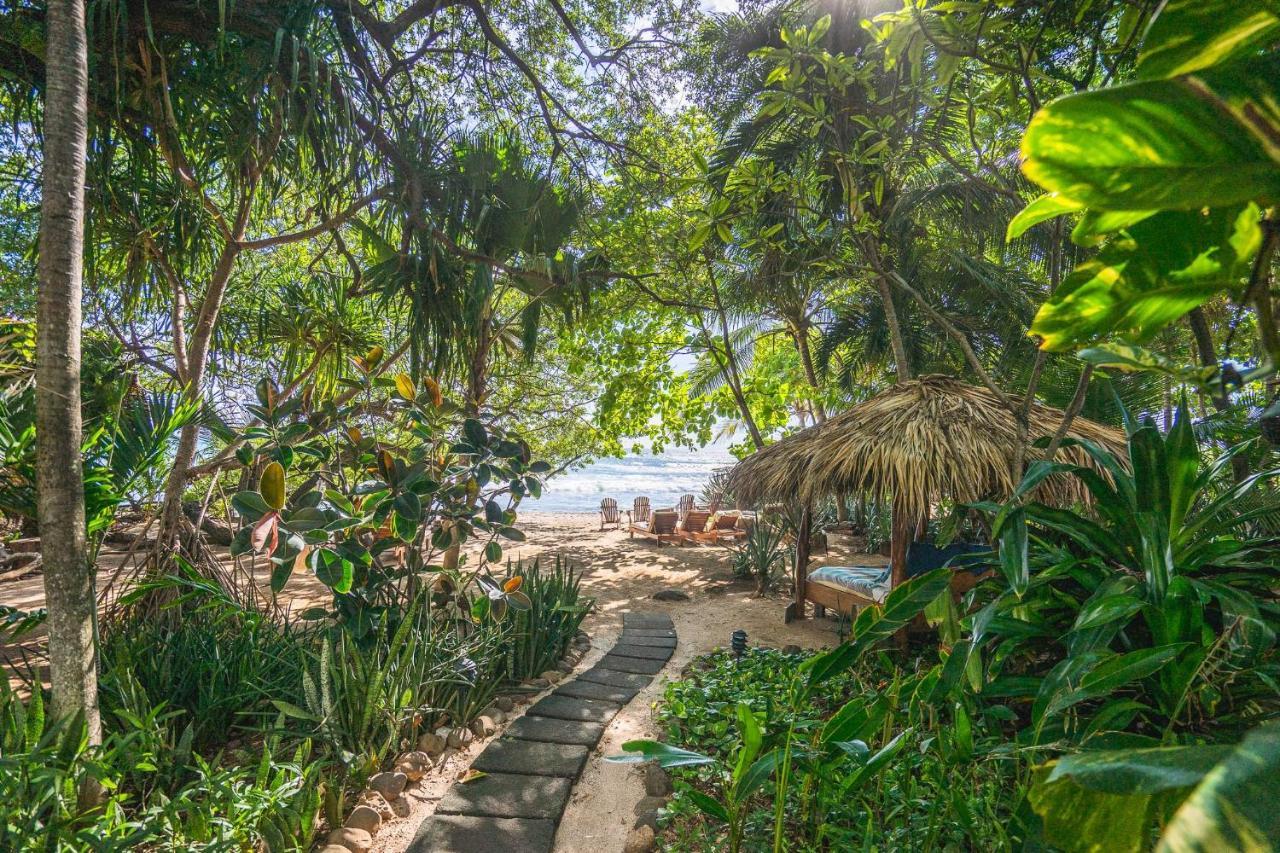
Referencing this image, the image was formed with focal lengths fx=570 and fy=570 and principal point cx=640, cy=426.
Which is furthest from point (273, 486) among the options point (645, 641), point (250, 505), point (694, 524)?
point (694, 524)

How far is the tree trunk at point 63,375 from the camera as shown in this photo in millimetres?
2045

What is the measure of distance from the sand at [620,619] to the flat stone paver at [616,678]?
0.40 ft

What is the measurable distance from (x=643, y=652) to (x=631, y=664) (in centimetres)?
33

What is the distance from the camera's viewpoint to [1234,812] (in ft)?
0.86

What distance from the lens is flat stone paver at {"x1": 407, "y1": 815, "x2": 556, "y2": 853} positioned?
Result: 2.32 meters

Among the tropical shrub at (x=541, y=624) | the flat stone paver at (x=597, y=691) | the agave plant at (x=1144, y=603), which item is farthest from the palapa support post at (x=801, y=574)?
the agave plant at (x=1144, y=603)

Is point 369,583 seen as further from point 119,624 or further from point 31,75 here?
point 31,75

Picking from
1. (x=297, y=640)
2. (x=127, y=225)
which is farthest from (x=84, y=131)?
(x=297, y=640)

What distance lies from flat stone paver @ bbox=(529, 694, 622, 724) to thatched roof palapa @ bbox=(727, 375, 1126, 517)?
2503 millimetres

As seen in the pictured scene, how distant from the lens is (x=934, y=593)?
5.15 feet

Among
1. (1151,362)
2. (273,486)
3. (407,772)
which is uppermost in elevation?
(1151,362)

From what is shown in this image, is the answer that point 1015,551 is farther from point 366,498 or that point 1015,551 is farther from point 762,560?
point 762,560

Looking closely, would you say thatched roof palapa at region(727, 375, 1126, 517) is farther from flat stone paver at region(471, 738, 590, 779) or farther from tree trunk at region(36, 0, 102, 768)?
tree trunk at region(36, 0, 102, 768)

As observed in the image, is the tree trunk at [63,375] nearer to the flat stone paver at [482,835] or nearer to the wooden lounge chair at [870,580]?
the flat stone paver at [482,835]
